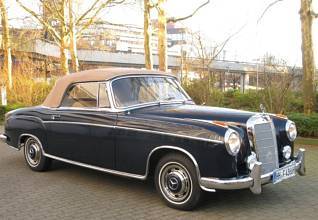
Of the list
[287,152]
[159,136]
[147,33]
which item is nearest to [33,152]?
[159,136]

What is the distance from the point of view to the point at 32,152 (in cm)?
806

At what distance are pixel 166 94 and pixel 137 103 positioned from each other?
26.2 inches

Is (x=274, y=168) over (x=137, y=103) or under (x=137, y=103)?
under

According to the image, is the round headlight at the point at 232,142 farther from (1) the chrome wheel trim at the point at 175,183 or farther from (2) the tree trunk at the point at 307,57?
(2) the tree trunk at the point at 307,57

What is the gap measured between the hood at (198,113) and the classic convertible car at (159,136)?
0.5 inches

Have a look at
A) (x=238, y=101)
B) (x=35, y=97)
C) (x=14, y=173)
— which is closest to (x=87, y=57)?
(x=35, y=97)

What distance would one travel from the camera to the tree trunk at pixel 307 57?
12.4 m

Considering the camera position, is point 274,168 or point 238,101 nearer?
point 274,168

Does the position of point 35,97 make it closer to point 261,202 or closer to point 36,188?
point 36,188

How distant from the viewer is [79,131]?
22.8ft

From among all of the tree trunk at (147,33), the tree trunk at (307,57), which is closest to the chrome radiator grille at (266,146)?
the tree trunk at (307,57)

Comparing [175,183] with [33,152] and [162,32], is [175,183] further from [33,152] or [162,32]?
[162,32]

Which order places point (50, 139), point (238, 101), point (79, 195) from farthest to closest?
point (238, 101) < point (50, 139) < point (79, 195)

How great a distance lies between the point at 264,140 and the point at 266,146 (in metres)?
0.09
